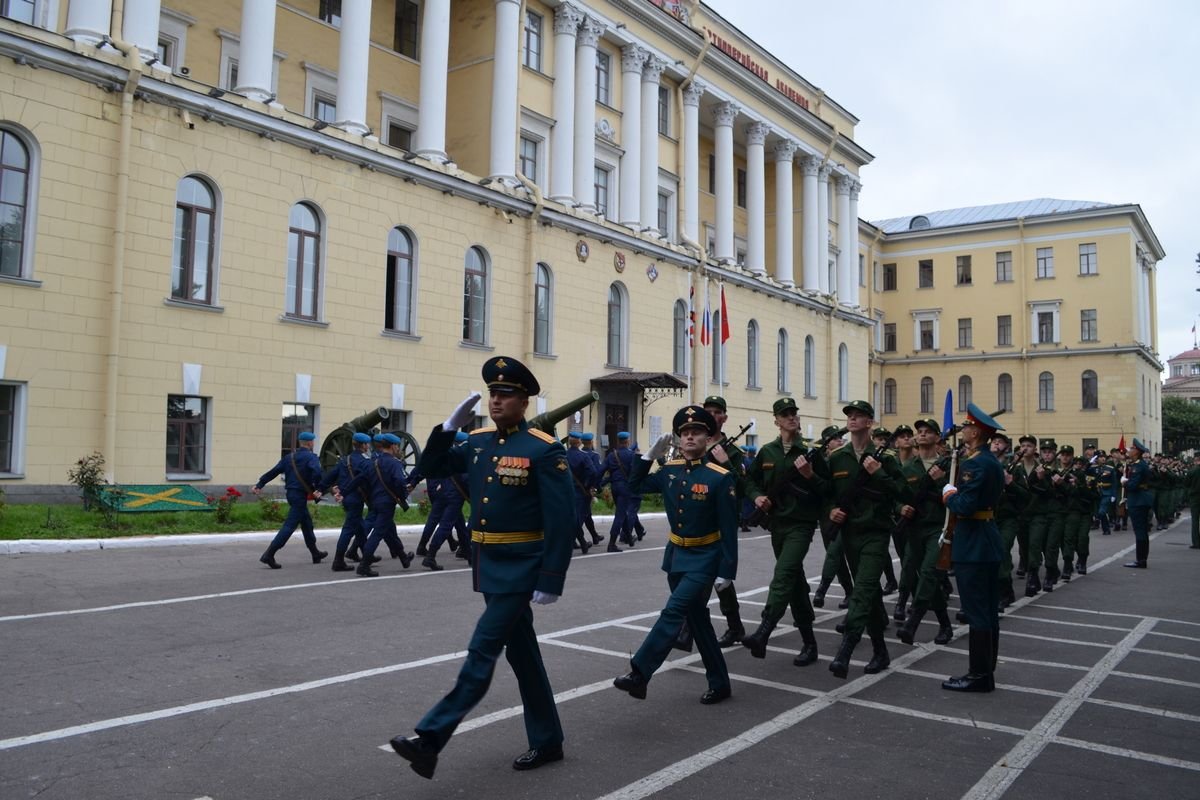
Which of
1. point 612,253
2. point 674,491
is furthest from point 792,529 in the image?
point 612,253

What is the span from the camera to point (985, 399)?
193 feet

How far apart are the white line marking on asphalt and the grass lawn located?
1327 centimetres

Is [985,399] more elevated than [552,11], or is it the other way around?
[552,11]

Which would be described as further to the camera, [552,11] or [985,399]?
[985,399]

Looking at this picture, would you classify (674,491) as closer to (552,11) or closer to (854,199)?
(552,11)

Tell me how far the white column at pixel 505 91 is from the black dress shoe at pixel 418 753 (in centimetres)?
2351

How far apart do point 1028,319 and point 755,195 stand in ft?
89.8

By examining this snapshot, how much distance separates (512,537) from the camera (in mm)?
4875

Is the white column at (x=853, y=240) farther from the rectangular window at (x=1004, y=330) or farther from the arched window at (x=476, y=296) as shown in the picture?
the arched window at (x=476, y=296)

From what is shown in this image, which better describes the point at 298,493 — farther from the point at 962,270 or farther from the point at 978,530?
the point at 962,270

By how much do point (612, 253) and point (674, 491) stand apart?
24.4 metres

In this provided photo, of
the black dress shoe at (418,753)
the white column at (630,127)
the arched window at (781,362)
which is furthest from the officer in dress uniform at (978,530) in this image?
the arched window at (781,362)

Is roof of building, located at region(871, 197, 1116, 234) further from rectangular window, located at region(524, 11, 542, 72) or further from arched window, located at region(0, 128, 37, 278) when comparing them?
arched window, located at region(0, 128, 37, 278)

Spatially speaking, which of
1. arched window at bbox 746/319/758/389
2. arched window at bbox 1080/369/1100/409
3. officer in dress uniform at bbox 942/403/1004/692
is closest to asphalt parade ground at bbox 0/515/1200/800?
officer in dress uniform at bbox 942/403/1004/692
